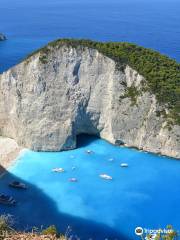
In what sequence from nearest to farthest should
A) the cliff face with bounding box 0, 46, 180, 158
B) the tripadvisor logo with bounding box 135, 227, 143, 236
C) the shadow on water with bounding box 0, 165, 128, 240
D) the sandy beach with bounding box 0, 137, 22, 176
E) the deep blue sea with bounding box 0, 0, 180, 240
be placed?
1. the tripadvisor logo with bounding box 135, 227, 143, 236
2. the shadow on water with bounding box 0, 165, 128, 240
3. the deep blue sea with bounding box 0, 0, 180, 240
4. the sandy beach with bounding box 0, 137, 22, 176
5. the cliff face with bounding box 0, 46, 180, 158

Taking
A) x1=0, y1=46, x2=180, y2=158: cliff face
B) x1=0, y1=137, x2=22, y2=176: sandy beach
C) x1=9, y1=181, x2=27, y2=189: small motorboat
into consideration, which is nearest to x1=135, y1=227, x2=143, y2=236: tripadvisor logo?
x1=9, y1=181, x2=27, y2=189: small motorboat

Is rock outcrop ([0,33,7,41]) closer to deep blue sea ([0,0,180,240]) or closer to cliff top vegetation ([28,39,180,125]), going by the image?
cliff top vegetation ([28,39,180,125])

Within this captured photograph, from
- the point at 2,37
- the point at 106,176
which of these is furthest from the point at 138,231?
the point at 2,37

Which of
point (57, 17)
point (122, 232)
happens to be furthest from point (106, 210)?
point (57, 17)

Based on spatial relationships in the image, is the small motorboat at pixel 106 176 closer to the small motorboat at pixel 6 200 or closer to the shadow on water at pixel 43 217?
the shadow on water at pixel 43 217

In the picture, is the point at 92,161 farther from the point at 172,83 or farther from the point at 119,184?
the point at 172,83

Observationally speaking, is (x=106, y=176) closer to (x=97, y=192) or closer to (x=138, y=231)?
(x=97, y=192)
